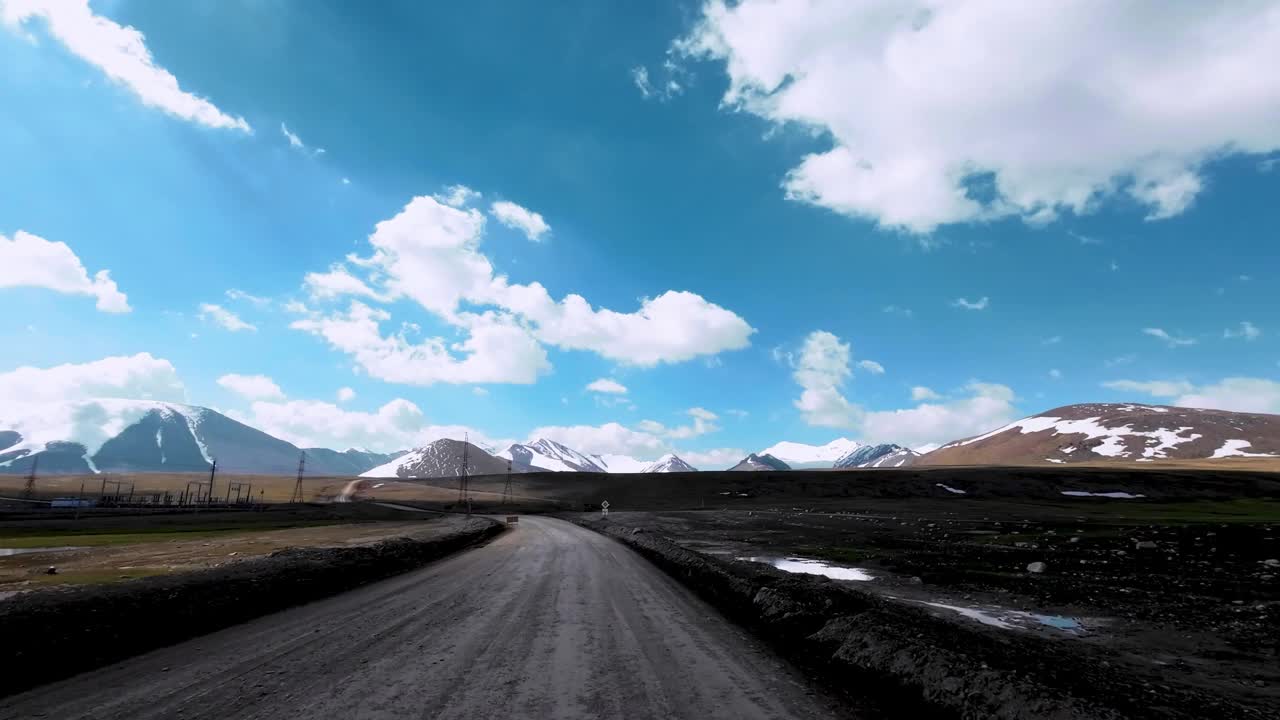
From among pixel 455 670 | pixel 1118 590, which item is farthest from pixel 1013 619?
pixel 455 670

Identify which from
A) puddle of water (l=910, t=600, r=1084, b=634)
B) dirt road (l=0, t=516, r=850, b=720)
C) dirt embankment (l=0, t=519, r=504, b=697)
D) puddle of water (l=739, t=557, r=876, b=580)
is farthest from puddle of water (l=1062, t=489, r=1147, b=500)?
dirt embankment (l=0, t=519, r=504, b=697)

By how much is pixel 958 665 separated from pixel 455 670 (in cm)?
727

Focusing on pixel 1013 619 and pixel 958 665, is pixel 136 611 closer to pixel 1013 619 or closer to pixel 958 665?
pixel 958 665

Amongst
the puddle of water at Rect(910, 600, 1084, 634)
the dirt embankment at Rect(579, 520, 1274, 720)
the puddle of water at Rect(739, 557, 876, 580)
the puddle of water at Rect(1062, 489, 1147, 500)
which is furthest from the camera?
the puddle of water at Rect(1062, 489, 1147, 500)

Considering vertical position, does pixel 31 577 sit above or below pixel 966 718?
below

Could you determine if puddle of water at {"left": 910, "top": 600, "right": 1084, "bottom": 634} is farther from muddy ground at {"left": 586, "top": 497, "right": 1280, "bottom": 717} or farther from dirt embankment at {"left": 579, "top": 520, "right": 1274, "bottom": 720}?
dirt embankment at {"left": 579, "top": 520, "right": 1274, "bottom": 720}

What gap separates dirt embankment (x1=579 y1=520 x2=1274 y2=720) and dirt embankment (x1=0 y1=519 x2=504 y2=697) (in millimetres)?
11339

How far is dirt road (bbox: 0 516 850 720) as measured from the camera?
275 inches

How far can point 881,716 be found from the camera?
7168mm

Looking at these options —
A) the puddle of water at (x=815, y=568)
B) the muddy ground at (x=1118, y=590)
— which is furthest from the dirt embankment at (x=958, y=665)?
the puddle of water at (x=815, y=568)

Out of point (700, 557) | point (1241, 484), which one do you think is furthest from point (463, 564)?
point (1241, 484)

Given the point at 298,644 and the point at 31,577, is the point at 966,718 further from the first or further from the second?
the point at 31,577

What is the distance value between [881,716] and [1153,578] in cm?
2164

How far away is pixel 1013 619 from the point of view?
13977 millimetres
